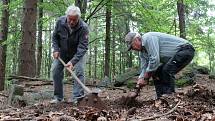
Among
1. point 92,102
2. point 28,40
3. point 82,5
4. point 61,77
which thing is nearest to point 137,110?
point 92,102

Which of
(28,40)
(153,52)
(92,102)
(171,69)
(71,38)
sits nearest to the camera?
(92,102)

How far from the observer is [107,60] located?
19.1 meters

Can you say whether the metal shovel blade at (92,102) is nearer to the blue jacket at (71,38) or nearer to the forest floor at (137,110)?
the forest floor at (137,110)

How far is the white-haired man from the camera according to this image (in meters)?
7.38

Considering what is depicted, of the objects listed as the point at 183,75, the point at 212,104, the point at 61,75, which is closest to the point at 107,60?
the point at 183,75

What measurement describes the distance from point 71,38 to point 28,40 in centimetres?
433

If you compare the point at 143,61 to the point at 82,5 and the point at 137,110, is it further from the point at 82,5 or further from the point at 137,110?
the point at 82,5

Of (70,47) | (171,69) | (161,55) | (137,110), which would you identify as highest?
(70,47)

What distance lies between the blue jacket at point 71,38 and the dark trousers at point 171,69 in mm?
1484

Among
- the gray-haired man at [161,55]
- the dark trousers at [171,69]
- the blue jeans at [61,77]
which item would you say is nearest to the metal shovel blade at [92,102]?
the blue jeans at [61,77]

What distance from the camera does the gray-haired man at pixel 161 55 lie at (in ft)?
23.5

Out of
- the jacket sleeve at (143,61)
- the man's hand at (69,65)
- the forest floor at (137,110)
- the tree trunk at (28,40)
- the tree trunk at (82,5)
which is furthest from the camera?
the tree trunk at (82,5)

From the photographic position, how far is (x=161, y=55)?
7492mm

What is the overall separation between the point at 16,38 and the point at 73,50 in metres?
7.13
